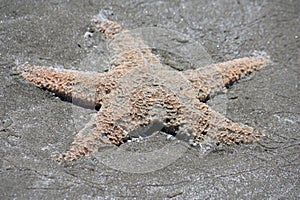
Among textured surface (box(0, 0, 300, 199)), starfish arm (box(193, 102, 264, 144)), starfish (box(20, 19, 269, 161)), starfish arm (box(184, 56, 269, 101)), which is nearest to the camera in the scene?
textured surface (box(0, 0, 300, 199))

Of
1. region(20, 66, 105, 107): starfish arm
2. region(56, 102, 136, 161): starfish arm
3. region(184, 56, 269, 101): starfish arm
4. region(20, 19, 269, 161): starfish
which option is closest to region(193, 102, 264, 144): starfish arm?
region(20, 19, 269, 161): starfish

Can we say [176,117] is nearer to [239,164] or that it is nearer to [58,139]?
[239,164]

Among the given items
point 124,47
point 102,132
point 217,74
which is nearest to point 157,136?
point 102,132

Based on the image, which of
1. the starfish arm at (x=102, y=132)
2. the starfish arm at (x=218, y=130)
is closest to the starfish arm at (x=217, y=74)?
the starfish arm at (x=218, y=130)

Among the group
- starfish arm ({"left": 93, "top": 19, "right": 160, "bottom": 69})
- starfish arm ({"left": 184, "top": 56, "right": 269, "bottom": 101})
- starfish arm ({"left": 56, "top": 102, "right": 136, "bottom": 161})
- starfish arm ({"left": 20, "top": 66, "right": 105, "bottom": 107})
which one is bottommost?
starfish arm ({"left": 56, "top": 102, "right": 136, "bottom": 161})

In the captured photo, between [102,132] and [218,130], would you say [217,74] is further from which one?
[102,132]

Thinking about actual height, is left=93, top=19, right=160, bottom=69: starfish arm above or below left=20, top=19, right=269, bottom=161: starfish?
above

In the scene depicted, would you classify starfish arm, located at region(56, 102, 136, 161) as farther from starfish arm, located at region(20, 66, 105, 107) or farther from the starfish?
starfish arm, located at region(20, 66, 105, 107)

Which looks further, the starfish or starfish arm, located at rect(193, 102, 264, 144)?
starfish arm, located at rect(193, 102, 264, 144)

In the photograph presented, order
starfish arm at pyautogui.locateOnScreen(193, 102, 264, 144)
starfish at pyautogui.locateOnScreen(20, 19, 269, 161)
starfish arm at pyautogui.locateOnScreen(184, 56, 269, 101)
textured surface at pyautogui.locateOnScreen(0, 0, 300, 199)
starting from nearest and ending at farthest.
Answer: textured surface at pyautogui.locateOnScreen(0, 0, 300, 199)
starfish at pyautogui.locateOnScreen(20, 19, 269, 161)
starfish arm at pyautogui.locateOnScreen(193, 102, 264, 144)
starfish arm at pyautogui.locateOnScreen(184, 56, 269, 101)
